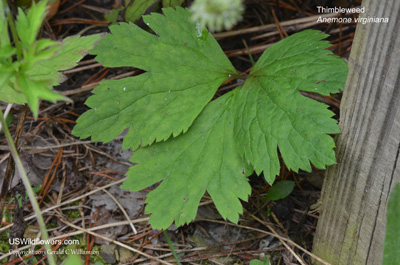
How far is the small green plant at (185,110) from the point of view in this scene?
1922mm

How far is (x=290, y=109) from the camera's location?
1.80m

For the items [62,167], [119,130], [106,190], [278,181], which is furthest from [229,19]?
[62,167]

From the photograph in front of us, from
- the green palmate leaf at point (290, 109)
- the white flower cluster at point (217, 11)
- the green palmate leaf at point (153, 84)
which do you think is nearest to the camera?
the white flower cluster at point (217, 11)

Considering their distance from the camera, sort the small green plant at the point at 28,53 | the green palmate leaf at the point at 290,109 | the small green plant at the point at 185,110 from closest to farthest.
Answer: the small green plant at the point at 28,53, the green palmate leaf at the point at 290,109, the small green plant at the point at 185,110

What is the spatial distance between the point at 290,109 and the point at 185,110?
0.54 m

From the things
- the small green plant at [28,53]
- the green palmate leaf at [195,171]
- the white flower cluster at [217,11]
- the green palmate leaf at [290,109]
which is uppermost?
the white flower cluster at [217,11]

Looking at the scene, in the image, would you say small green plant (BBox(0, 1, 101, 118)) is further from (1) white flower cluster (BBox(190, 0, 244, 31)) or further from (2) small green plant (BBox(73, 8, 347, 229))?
(2) small green plant (BBox(73, 8, 347, 229))

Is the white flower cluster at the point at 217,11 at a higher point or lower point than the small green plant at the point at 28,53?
higher

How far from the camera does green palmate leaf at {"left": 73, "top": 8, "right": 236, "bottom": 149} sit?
204 centimetres

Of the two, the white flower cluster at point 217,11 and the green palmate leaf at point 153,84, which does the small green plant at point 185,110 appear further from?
the white flower cluster at point 217,11

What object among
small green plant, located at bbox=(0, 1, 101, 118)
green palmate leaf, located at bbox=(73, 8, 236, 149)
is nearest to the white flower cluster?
small green plant, located at bbox=(0, 1, 101, 118)

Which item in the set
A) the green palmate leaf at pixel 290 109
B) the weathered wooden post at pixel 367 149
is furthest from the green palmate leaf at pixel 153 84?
the weathered wooden post at pixel 367 149

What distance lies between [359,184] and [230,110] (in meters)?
0.71

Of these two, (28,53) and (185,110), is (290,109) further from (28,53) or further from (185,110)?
(28,53)
